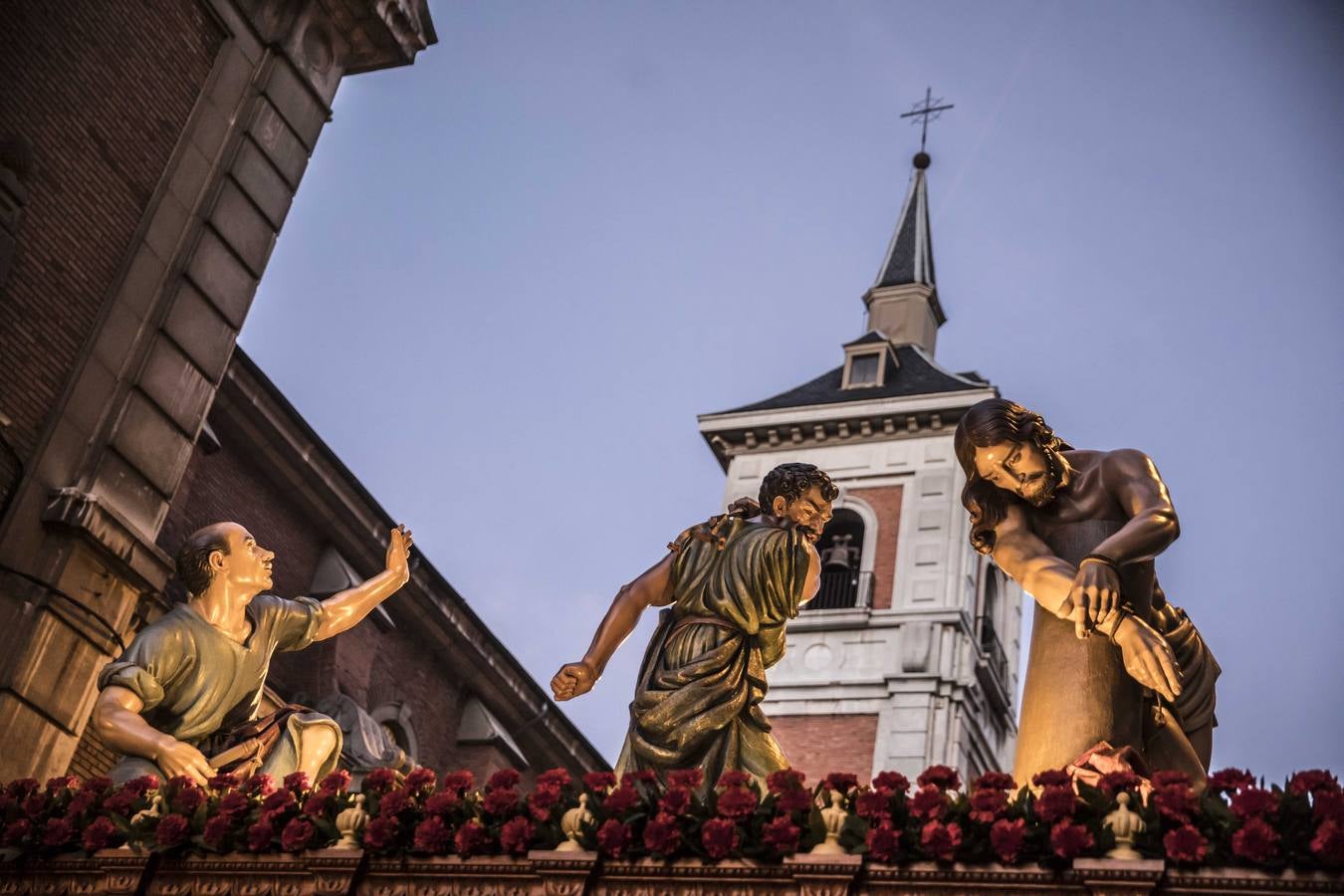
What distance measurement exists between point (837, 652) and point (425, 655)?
16312 mm

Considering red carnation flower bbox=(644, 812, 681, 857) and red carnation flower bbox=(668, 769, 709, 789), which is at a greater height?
red carnation flower bbox=(668, 769, 709, 789)

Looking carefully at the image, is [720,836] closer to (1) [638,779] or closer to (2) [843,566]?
(1) [638,779]

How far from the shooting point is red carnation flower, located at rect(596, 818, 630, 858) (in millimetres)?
5714

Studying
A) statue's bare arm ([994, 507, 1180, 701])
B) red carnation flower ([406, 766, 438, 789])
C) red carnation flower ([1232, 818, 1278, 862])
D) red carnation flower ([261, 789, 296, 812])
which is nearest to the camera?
red carnation flower ([1232, 818, 1278, 862])

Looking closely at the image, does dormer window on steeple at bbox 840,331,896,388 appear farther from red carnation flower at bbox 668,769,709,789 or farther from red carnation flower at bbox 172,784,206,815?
red carnation flower at bbox 668,769,709,789

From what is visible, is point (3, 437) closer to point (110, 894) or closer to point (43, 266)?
point (43, 266)

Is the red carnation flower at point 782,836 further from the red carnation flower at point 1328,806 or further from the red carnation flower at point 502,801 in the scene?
the red carnation flower at point 1328,806

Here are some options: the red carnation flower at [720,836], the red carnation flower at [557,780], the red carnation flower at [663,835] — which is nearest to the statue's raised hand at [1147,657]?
the red carnation flower at [720,836]

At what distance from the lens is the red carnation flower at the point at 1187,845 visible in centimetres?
502

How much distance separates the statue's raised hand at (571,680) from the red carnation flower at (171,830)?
1.58m

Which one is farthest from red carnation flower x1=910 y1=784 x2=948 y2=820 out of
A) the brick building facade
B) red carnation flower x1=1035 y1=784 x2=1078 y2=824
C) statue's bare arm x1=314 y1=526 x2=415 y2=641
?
the brick building facade

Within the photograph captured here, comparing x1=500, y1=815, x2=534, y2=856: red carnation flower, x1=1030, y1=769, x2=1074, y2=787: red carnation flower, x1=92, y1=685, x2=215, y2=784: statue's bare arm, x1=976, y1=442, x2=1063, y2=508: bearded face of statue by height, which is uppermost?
x1=976, y1=442, x2=1063, y2=508: bearded face of statue

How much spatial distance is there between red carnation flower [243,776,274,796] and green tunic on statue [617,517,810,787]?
1419 millimetres

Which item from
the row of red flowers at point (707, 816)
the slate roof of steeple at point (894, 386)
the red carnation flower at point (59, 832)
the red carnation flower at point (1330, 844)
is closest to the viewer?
the red carnation flower at point (1330, 844)
